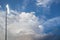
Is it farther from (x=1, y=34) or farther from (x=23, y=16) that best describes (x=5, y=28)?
(x=23, y=16)

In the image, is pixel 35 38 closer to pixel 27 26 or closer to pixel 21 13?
pixel 27 26

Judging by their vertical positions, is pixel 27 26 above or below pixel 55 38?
above

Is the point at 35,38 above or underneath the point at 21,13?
underneath

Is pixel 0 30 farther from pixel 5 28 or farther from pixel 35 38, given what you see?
pixel 35 38

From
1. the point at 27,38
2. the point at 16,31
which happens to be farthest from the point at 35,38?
the point at 16,31

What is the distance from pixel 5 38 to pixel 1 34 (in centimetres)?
25

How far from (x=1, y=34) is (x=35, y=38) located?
3.58 ft

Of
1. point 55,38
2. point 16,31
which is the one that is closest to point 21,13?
point 16,31

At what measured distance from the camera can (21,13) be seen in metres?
6.36

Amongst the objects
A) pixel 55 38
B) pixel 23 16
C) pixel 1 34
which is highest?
pixel 23 16

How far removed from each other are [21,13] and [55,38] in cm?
133

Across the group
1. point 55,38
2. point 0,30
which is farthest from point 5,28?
point 55,38

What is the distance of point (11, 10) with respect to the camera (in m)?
6.36

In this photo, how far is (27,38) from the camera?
6.27 meters
